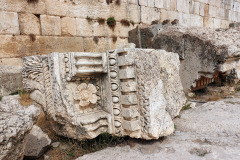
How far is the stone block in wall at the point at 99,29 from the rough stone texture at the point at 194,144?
157 inches

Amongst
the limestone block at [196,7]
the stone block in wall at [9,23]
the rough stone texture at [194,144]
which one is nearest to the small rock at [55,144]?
the rough stone texture at [194,144]

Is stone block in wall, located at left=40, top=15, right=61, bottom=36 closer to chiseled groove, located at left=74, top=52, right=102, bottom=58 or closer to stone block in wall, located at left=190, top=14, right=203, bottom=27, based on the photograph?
chiseled groove, located at left=74, top=52, right=102, bottom=58

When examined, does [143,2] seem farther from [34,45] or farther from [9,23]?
[9,23]

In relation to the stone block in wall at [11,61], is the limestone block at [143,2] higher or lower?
higher

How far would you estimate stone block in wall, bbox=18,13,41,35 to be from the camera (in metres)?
4.58

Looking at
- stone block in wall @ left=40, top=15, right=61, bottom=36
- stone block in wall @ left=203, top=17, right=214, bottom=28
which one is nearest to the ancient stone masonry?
stone block in wall @ left=40, top=15, right=61, bottom=36

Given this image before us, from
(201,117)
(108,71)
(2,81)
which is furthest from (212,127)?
(2,81)

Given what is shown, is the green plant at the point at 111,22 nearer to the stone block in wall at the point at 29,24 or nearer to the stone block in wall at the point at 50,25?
the stone block in wall at the point at 50,25

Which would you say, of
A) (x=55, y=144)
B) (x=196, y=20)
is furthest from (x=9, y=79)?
(x=196, y=20)

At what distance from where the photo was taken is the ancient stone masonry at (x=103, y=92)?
2000mm

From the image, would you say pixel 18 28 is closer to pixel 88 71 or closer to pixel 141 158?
pixel 88 71

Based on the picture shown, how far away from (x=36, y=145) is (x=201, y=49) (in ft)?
11.7

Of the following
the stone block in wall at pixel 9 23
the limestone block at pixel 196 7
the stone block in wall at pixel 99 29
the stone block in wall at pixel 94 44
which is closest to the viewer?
the stone block in wall at pixel 9 23

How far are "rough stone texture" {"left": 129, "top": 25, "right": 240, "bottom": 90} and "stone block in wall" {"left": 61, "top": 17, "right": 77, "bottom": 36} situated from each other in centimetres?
253
